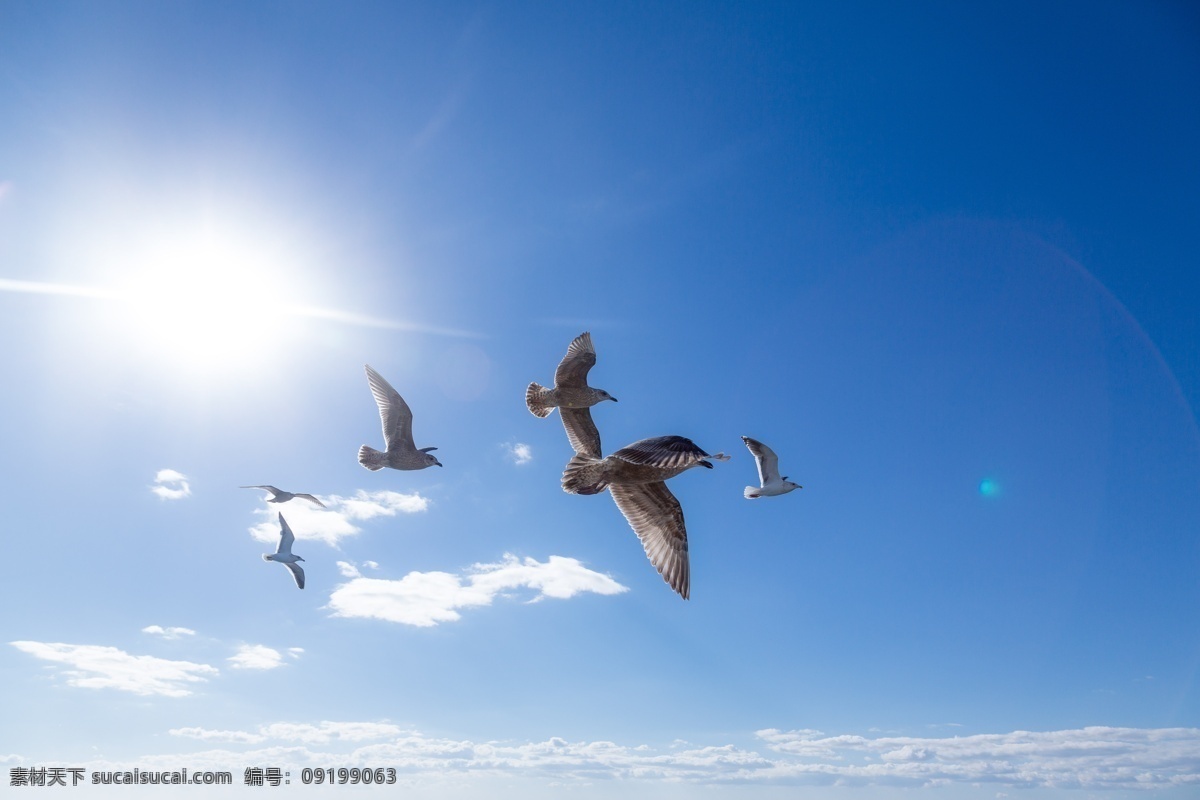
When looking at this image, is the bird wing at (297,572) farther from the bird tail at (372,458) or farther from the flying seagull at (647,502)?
the flying seagull at (647,502)

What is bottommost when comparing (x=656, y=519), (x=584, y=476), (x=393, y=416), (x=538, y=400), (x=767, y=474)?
(x=656, y=519)

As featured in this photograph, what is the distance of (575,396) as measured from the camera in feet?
63.4

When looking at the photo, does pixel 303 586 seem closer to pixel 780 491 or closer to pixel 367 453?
pixel 367 453

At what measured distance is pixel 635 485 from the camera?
48.8 feet

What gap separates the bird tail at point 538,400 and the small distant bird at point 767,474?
6065 mm

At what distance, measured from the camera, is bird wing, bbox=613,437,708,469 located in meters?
11.2

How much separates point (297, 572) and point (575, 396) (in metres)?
15.3

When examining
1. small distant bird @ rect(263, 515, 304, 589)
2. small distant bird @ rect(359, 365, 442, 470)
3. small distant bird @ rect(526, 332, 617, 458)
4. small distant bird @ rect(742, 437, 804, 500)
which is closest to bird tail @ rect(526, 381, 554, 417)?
small distant bird @ rect(526, 332, 617, 458)

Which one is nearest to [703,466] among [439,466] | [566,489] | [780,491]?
[566,489]

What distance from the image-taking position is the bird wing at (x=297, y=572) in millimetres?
27186

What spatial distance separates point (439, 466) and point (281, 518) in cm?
871

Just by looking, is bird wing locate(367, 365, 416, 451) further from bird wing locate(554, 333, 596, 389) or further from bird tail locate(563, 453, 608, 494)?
bird tail locate(563, 453, 608, 494)

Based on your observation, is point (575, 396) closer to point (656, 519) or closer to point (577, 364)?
point (577, 364)

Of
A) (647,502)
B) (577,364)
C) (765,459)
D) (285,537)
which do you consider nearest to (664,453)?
(647,502)
